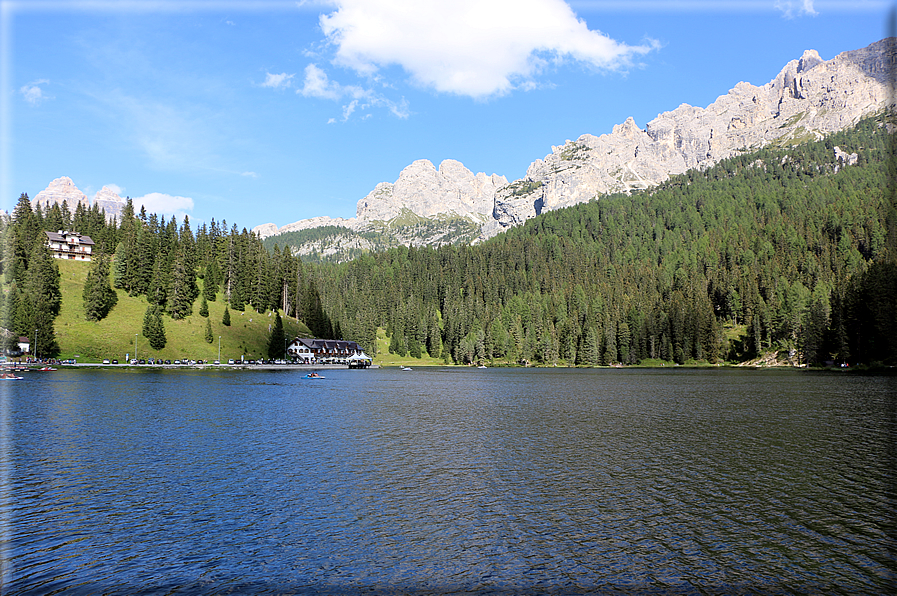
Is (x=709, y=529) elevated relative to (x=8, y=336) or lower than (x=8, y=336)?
lower

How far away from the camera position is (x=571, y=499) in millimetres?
33625

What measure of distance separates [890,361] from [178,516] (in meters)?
192

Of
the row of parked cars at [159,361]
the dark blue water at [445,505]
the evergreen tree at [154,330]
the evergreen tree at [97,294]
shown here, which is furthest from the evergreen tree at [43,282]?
the dark blue water at [445,505]

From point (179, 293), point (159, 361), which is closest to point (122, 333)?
point (159, 361)

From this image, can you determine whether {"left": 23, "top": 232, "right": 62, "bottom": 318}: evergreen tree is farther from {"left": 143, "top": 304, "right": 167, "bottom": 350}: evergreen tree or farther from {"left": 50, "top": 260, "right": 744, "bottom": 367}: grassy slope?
{"left": 143, "top": 304, "right": 167, "bottom": 350}: evergreen tree

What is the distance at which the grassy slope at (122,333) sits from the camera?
166m

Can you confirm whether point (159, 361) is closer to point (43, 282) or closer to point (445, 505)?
point (43, 282)

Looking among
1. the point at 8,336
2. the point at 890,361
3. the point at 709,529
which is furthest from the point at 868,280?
the point at 8,336

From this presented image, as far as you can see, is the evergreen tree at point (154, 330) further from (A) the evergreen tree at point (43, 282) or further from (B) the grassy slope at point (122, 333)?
(A) the evergreen tree at point (43, 282)

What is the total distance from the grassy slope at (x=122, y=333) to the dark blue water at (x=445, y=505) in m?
115

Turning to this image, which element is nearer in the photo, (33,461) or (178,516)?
(178,516)

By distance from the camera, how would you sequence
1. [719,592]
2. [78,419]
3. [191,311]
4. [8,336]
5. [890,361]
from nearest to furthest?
[719,592]
[78,419]
[8,336]
[890,361]
[191,311]

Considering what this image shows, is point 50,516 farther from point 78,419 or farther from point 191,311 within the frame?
point 191,311

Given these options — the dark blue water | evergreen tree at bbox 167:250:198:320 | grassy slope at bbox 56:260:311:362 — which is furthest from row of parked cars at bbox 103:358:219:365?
the dark blue water
